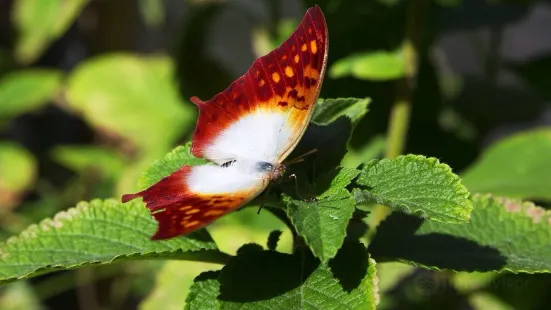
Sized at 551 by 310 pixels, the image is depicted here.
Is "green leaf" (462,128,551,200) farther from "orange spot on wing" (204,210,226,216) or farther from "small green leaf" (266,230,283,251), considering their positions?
"orange spot on wing" (204,210,226,216)

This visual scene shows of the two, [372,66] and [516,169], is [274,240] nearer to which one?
[372,66]

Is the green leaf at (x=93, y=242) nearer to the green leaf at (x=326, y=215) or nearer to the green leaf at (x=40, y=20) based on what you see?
the green leaf at (x=326, y=215)

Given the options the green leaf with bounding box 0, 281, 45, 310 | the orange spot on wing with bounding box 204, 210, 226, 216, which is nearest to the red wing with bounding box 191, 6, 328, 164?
the orange spot on wing with bounding box 204, 210, 226, 216

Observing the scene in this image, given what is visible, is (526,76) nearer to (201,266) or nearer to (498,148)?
(498,148)

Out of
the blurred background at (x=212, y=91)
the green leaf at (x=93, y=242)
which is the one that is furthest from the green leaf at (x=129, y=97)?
the green leaf at (x=93, y=242)

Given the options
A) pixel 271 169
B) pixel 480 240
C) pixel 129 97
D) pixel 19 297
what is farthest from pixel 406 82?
pixel 19 297

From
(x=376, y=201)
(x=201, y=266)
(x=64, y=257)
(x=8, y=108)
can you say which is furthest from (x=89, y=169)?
(x=376, y=201)
